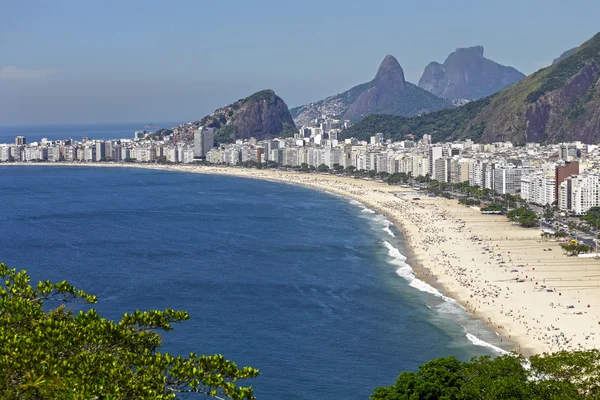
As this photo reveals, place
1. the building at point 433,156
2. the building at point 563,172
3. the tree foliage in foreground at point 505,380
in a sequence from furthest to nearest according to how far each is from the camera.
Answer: the building at point 433,156 → the building at point 563,172 → the tree foliage in foreground at point 505,380

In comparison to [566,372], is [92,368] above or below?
above

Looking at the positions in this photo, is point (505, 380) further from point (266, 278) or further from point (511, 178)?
point (511, 178)

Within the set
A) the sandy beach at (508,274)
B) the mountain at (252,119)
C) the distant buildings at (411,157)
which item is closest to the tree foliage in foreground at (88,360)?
the sandy beach at (508,274)

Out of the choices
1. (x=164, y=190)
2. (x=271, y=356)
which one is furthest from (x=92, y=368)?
(x=164, y=190)

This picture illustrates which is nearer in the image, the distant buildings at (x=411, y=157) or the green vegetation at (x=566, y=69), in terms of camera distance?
the distant buildings at (x=411, y=157)

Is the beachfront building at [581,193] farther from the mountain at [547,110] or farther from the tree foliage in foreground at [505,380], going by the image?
the mountain at [547,110]

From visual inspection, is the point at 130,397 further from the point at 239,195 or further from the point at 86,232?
the point at 239,195
